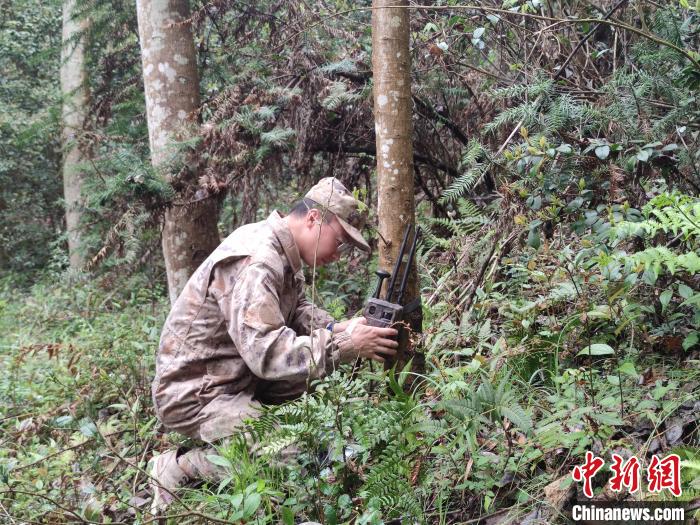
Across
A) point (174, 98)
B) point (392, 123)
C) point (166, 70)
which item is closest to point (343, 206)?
point (392, 123)

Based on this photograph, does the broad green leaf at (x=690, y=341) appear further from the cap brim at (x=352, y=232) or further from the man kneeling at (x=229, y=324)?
the cap brim at (x=352, y=232)

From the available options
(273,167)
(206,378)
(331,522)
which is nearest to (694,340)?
(331,522)

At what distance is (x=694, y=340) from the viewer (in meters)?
3.03

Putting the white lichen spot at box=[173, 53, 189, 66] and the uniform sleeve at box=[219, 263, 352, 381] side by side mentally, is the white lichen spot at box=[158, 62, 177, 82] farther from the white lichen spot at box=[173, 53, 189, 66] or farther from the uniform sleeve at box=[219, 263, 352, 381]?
the uniform sleeve at box=[219, 263, 352, 381]

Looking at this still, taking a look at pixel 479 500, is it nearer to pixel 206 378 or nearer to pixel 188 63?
pixel 206 378

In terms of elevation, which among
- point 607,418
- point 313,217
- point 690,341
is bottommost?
point 607,418

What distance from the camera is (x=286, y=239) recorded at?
148 inches

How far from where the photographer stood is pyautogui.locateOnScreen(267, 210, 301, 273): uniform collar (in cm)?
375

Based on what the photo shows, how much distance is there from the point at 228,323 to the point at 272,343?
0.35 m

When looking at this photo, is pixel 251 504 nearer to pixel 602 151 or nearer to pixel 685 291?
pixel 685 291

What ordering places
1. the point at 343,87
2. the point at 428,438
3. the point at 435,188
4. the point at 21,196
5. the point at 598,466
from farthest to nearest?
the point at 21,196 < the point at 435,188 < the point at 343,87 < the point at 428,438 < the point at 598,466

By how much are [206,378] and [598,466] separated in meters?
2.18

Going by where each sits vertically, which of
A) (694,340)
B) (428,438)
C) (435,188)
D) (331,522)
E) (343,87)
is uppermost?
(343,87)

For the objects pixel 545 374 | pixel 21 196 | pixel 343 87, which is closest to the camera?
pixel 545 374
